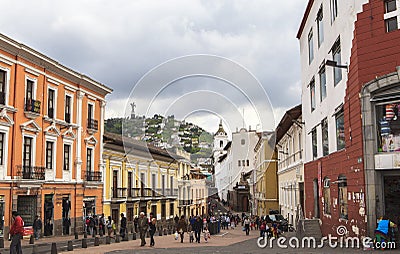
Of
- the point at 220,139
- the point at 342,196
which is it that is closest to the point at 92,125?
the point at 342,196

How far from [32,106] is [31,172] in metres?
4.62

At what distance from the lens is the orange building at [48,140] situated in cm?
2925

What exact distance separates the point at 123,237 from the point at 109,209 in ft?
39.5

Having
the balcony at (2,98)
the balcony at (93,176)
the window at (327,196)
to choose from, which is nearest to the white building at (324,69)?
the window at (327,196)

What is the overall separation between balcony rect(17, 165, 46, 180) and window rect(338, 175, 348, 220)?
2045cm

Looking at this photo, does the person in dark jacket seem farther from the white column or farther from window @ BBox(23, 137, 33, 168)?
the white column

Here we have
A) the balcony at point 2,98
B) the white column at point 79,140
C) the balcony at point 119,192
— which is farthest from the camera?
the balcony at point 119,192

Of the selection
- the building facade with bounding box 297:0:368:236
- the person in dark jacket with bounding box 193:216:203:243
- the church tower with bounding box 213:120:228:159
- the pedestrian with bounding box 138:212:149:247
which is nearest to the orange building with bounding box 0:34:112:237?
the pedestrian with bounding box 138:212:149:247

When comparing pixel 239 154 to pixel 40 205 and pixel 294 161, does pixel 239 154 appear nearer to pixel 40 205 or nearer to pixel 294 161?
pixel 40 205

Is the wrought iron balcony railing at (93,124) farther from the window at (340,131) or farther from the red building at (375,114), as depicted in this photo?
the red building at (375,114)

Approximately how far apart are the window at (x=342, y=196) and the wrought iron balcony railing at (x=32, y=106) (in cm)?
2114

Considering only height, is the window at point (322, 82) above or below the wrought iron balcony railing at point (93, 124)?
above

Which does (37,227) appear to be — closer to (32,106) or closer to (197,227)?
(32,106)

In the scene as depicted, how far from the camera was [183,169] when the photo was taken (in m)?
12.0
